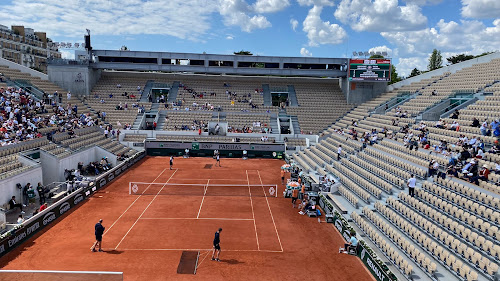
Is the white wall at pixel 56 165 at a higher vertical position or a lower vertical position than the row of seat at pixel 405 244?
higher

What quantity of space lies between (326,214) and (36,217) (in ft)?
59.5

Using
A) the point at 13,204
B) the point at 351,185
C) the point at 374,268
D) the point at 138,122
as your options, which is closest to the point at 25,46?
the point at 138,122

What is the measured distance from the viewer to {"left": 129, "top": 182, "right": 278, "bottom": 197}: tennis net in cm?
2772

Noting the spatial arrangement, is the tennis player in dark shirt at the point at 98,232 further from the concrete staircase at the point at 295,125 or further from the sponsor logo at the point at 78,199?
the concrete staircase at the point at 295,125

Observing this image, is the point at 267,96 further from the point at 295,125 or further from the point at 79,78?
the point at 79,78

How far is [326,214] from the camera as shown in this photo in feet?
75.8

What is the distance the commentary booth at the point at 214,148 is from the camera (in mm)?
44188

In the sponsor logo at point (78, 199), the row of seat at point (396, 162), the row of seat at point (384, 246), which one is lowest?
the row of seat at point (384, 246)

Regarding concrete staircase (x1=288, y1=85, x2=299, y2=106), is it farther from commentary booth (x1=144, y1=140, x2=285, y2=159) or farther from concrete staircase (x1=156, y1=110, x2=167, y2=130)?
concrete staircase (x1=156, y1=110, x2=167, y2=130)

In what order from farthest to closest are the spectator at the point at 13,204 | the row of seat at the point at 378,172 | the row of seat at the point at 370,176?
the row of seat at the point at 370,176
the row of seat at the point at 378,172
the spectator at the point at 13,204

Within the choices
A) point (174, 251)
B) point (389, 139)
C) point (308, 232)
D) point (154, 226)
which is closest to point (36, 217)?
point (154, 226)

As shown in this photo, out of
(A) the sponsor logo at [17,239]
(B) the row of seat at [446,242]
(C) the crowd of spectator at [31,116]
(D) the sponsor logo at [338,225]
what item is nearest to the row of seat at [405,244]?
(B) the row of seat at [446,242]

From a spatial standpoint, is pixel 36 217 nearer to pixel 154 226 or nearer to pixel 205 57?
pixel 154 226

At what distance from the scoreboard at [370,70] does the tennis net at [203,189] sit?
3142 centimetres
